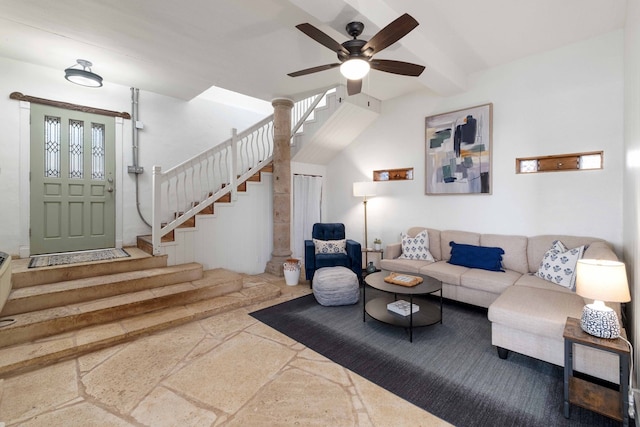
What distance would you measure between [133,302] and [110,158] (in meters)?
2.54

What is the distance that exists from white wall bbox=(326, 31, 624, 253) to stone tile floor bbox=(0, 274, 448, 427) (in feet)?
9.82

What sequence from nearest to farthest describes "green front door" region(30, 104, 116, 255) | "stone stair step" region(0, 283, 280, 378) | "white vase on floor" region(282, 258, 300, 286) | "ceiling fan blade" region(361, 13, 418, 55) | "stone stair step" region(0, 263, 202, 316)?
"ceiling fan blade" region(361, 13, 418, 55), "stone stair step" region(0, 283, 280, 378), "stone stair step" region(0, 263, 202, 316), "green front door" region(30, 104, 116, 255), "white vase on floor" region(282, 258, 300, 286)

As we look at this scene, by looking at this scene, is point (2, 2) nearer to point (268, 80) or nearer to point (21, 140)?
point (21, 140)

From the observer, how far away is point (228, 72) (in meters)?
3.88

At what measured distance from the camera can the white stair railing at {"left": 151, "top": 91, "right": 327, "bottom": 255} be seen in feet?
13.3

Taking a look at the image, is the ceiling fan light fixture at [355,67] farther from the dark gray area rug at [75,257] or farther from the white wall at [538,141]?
the dark gray area rug at [75,257]

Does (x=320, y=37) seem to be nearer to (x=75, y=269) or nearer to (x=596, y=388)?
(x=596, y=388)

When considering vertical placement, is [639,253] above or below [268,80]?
below

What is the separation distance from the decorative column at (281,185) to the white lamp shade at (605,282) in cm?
393

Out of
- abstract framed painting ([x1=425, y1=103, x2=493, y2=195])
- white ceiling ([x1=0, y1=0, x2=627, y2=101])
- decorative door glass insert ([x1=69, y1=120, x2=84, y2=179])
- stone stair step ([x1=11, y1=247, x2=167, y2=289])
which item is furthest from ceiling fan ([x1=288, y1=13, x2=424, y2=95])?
decorative door glass insert ([x1=69, y1=120, x2=84, y2=179])

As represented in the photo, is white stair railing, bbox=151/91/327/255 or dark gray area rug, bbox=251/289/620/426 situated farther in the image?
white stair railing, bbox=151/91/327/255

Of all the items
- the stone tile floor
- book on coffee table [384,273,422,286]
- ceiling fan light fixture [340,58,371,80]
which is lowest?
the stone tile floor

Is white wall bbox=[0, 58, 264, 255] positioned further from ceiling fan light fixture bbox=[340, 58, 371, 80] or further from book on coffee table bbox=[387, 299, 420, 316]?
book on coffee table bbox=[387, 299, 420, 316]

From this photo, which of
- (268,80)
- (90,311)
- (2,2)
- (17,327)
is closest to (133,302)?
(90,311)
